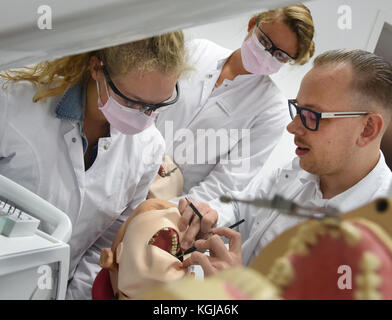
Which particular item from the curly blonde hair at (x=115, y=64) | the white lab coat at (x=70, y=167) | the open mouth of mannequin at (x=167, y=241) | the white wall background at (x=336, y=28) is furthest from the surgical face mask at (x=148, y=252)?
the white wall background at (x=336, y=28)

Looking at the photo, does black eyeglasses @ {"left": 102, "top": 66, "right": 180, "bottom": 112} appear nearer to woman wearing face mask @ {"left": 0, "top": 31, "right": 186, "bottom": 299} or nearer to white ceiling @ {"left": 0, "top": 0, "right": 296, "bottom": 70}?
woman wearing face mask @ {"left": 0, "top": 31, "right": 186, "bottom": 299}

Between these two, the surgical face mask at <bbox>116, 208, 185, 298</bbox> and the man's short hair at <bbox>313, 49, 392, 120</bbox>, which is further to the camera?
the man's short hair at <bbox>313, 49, 392, 120</bbox>

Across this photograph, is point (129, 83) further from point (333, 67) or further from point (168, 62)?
point (333, 67)

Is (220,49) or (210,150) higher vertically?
(220,49)

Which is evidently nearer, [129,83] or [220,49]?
[129,83]

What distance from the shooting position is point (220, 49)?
6.38ft

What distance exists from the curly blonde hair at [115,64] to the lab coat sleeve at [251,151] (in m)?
0.73

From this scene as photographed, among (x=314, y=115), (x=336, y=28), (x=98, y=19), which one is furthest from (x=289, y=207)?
(x=336, y=28)

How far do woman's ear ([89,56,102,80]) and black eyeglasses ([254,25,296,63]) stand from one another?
72 cm

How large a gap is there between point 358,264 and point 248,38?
145cm

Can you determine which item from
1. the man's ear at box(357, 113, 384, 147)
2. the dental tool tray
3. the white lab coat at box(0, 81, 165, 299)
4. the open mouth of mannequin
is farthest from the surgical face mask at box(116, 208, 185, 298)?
the man's ear at box(357, 113, 384, 147)

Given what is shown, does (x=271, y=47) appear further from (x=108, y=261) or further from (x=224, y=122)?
(x=108, y=261)

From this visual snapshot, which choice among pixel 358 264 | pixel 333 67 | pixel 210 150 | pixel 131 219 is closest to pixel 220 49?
pixel 210 150

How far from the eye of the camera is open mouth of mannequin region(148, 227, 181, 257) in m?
0.87
